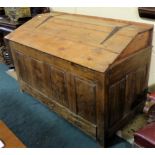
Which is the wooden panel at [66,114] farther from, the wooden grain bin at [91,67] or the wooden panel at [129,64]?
the wooden panel at [129,64]

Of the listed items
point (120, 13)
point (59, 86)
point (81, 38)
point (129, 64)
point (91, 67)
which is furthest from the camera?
point (120, 13)

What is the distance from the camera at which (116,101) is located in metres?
1.64

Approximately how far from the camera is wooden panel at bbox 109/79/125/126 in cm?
156

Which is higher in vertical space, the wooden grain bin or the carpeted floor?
the wooden grain bin

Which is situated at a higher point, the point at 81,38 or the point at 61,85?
the point at 81,38

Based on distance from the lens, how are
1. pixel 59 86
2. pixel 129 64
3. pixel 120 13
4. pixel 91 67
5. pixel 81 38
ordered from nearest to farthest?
pixel 91 67, pixel 129 64, pixel 81 38, pixel 59 86, pixel 120 13

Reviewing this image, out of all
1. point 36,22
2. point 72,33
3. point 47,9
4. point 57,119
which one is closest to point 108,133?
point 57,119

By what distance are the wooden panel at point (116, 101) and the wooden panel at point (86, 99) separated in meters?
0.13

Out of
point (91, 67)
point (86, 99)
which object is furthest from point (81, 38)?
point (86, 99)

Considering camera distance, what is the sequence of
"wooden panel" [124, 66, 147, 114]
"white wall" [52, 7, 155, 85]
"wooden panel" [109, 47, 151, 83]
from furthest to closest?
1. "white wall" [52, 7, 155, 85]
2. "wooden panel" [124, 66, 147, 114]
3. "wooden panel" [109, 47, 151, 83]

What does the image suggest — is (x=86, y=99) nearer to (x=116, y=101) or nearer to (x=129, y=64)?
(x=116, y=101)

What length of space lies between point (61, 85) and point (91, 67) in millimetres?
472

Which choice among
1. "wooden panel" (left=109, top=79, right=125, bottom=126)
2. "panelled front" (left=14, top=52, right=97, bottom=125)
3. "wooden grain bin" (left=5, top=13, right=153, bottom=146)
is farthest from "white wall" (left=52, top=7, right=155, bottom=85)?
"panelled front" (left=14, top=52, right=97, bottom=125)

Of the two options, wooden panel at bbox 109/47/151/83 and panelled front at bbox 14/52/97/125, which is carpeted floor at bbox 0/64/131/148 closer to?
panelled front at bbox 14/52/97/125
